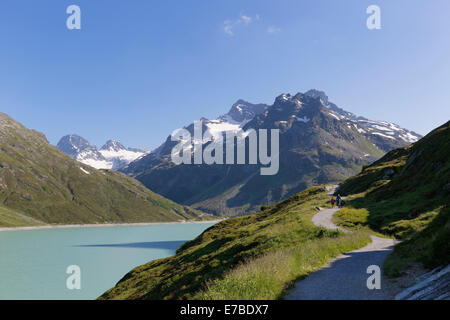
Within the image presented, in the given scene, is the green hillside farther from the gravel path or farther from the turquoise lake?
the turquoise lake

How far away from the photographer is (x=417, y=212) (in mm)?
30344

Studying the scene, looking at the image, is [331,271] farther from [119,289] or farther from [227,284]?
[119,289]

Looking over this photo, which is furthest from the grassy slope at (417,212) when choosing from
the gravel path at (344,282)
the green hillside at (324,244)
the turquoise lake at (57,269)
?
the turquoise lake at (57,269)

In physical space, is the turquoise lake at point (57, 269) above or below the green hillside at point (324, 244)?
below

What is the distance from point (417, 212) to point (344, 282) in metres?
21.2

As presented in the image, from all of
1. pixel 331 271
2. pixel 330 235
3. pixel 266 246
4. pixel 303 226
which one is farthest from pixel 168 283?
pixel 331 271

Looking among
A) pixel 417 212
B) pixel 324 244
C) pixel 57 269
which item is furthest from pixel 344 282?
pixel 57 269

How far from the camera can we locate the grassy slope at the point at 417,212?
14.9m

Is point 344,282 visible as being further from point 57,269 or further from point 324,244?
point 57,269

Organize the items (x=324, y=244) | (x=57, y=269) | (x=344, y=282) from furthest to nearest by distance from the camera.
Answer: (x=57, y=269) < (x=324, y=244) < (x=344, y=282)

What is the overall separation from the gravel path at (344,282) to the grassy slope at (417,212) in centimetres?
144

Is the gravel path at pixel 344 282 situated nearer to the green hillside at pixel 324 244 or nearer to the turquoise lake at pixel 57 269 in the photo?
the green hillside at pixel 324 244

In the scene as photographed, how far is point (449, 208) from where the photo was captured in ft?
55.9
